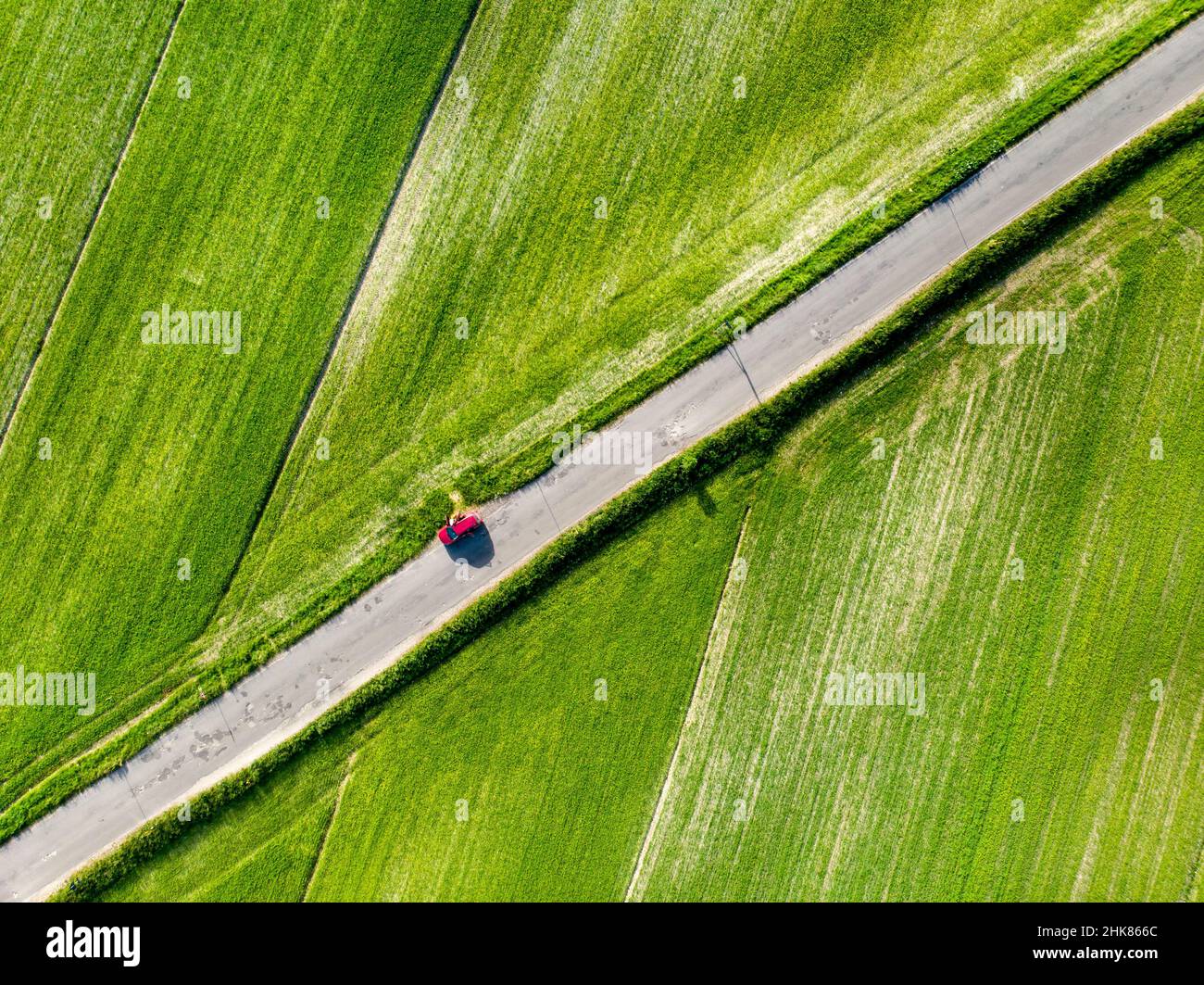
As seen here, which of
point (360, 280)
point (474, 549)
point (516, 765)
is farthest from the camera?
point (360, 280)

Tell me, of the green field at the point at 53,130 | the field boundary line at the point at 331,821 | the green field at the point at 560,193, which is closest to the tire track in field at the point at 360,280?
the green field at the point at 560,193

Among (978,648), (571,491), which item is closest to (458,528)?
(571,491)

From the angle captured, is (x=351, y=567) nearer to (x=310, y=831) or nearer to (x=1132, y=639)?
(x=310, y=831)

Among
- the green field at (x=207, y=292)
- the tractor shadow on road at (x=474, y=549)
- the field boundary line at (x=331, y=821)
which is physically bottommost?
the field boundary line at (x=331, y=821)

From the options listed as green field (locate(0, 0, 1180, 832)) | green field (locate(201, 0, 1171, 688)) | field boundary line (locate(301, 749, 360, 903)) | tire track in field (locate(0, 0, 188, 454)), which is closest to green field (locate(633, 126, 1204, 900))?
green field (locate(201, 0, 1171, 688))

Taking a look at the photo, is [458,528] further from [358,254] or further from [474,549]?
[358,254]

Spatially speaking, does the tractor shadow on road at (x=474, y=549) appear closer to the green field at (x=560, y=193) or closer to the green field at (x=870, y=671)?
the green field at (x=560, y=193)

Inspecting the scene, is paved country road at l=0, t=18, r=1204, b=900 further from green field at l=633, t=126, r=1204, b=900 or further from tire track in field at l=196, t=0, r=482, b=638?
tire track in field at l=196, t=0, r=482, b=638
